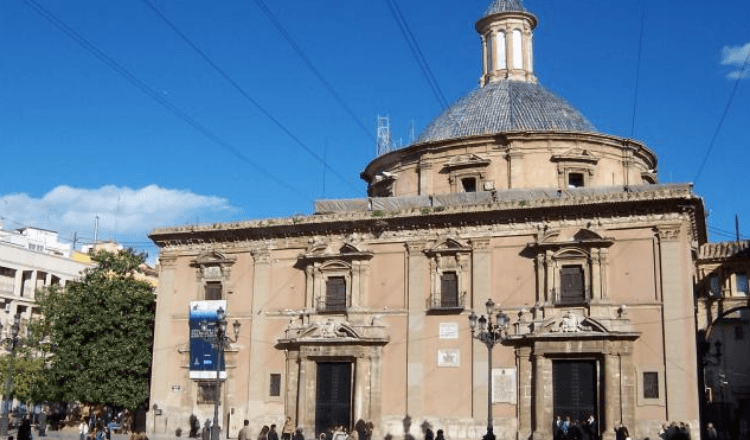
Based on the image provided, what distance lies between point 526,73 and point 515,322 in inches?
538

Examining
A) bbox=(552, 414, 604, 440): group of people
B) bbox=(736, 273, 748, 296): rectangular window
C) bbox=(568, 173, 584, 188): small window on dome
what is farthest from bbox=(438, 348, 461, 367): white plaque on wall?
bbox=(736, 273, 748, 296): rectangular window

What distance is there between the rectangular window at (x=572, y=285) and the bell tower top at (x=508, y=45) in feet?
39.9

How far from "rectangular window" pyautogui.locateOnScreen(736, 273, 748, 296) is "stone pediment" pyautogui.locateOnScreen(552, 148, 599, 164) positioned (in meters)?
15.0

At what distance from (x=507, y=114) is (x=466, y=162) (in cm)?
275

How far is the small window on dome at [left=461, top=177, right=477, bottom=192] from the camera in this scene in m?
31.4

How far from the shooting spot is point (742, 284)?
41156 millimetres

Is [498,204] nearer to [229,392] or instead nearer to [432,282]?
[432,282]

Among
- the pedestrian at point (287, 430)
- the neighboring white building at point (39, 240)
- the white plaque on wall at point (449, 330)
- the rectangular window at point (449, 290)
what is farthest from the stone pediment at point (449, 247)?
the neighboring white building at point (39, 240)

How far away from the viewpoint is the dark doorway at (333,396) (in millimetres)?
28531

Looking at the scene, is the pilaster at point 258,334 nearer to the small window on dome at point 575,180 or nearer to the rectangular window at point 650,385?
the small window on dome at point 575,180

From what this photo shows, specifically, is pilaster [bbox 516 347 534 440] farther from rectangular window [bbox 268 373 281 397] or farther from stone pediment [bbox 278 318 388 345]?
rectangular window [bbox 268 373 281 397]

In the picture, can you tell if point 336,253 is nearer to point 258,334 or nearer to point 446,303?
point 258,334

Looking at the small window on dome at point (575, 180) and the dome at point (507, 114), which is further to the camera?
the dome at point (507, 114)

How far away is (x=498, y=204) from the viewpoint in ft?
90.8
